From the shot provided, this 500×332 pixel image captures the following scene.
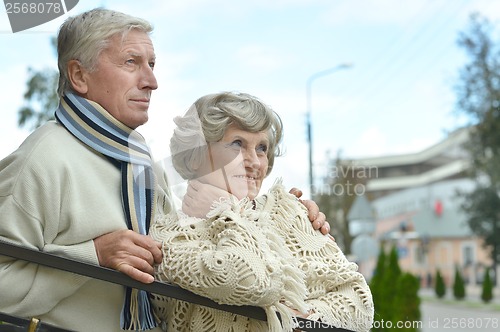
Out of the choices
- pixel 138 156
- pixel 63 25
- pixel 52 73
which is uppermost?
pixel 52 73

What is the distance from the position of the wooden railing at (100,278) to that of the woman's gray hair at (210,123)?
1.70ft

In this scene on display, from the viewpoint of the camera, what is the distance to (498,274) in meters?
42.7

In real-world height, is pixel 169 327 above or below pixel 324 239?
below

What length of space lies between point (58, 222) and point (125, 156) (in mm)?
Result: 289

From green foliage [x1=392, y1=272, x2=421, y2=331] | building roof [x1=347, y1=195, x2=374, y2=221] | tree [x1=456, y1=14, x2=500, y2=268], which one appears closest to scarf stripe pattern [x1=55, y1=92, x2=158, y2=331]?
green foliage [x1=392, y1=272, x2=421, y2=331]

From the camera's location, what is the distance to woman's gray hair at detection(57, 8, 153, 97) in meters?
2.44

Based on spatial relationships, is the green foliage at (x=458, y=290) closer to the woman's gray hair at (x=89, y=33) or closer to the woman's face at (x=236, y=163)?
the woman's face at (x=236, y=163)

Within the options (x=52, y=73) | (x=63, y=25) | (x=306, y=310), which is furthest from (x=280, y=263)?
(x=52, y=73)

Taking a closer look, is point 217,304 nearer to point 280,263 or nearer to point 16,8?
point 280,263

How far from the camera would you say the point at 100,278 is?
6.98 ft

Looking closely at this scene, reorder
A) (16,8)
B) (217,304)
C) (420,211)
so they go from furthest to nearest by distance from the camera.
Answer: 1. (420,211)
2. (16,8)
3. (217,304)

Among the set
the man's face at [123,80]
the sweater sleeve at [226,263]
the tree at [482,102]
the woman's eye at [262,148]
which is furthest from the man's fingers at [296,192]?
the tree at [482,102]

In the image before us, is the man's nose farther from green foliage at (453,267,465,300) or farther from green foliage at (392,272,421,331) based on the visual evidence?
green foliage at (453,267,465,300)

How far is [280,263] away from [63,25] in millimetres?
940
